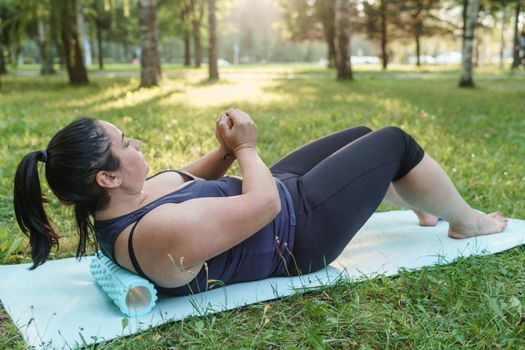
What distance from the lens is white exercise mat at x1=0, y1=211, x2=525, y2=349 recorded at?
2174mm

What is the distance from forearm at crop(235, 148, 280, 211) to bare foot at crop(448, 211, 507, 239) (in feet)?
4.41

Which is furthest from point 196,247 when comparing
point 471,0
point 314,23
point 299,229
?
point 314,23

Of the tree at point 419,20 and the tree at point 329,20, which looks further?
the tree at point 419,20

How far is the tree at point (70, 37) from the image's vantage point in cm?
1258

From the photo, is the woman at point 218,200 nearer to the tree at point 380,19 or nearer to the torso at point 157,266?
the torso at point 157,266

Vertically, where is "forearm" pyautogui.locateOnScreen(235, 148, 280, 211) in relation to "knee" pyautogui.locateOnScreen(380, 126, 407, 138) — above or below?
below

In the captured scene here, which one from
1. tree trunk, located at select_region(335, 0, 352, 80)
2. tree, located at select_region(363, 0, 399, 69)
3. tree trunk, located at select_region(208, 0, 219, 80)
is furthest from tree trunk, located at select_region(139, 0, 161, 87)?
tree, located at select_region(363, 0, 399, 69)

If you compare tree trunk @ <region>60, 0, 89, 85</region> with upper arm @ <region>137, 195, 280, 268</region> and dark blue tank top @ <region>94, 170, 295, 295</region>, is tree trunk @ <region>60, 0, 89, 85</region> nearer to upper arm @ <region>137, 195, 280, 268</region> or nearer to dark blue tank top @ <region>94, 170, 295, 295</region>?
dark blue tank top @ <region>94, 170, 295, 295</region>

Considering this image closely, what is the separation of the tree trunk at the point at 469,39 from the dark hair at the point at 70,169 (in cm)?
1293

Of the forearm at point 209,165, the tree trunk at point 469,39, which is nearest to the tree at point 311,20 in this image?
the tree trunk at point 469,39

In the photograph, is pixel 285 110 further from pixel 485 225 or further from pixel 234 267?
pixel 234 267

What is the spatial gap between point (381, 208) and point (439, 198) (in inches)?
49.2

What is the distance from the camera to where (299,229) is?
241cm

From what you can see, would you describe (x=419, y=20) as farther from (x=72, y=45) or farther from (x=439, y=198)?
(x=439, y=198)
